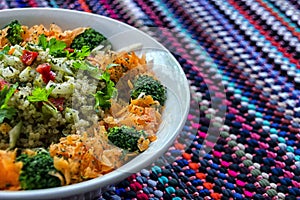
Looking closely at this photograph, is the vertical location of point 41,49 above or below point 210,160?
above

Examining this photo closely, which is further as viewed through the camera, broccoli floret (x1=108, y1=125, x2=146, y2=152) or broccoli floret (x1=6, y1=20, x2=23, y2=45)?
broccoli floret (x1=6, y1=20, x2=23, y2=45)

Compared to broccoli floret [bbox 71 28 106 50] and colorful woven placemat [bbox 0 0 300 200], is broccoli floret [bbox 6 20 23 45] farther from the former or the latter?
colorful woven placemat [bbox 0 0 300 200]

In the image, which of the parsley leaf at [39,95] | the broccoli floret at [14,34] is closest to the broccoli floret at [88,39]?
the broccoli floret at [14,34]

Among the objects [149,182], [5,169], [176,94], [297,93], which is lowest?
[297,93]

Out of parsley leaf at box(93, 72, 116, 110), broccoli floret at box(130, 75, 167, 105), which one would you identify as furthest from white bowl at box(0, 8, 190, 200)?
parsley leaf at box(93, 72, 116, 110)

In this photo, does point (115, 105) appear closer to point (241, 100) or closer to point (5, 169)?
point (5, 169)

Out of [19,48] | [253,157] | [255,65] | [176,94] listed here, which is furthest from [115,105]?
[255,65]

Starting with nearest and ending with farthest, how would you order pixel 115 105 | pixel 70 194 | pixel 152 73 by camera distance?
pixel 70 194
pixel 115 105
pixel 152 73
